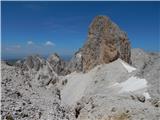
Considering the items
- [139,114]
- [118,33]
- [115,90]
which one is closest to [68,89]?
[118,33]

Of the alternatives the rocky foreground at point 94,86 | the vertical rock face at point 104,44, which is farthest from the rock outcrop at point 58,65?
the vertical rock face at point 104,44

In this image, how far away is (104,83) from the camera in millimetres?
49844

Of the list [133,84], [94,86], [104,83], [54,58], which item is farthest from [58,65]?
[133,84]

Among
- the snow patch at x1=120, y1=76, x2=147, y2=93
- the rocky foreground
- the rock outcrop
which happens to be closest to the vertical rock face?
the rocky foreground

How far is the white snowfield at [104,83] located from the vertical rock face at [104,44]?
2.15 m

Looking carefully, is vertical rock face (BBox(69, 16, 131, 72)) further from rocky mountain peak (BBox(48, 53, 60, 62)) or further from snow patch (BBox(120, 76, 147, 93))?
rocky mountain peak (BBox(48, 53, 60, 62))

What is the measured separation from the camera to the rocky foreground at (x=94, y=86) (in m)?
17.4

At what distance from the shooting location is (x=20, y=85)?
20672 millimetres

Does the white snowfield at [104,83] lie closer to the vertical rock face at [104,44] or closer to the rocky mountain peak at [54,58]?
the vertical rock face at [104,44]

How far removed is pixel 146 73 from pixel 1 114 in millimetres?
29422

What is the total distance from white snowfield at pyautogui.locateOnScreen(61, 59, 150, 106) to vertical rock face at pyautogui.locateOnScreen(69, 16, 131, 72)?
215 cm

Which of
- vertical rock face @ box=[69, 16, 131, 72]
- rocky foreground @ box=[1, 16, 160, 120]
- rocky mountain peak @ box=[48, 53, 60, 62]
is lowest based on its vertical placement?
rocky foreground @ box=[1, 16, 160, 120]

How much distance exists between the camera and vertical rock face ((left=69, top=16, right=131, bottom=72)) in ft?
194

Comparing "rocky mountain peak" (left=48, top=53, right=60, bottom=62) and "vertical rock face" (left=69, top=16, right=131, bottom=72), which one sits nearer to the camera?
"vertical rock face" (left=69, top=16, right=131, bottom=72)
